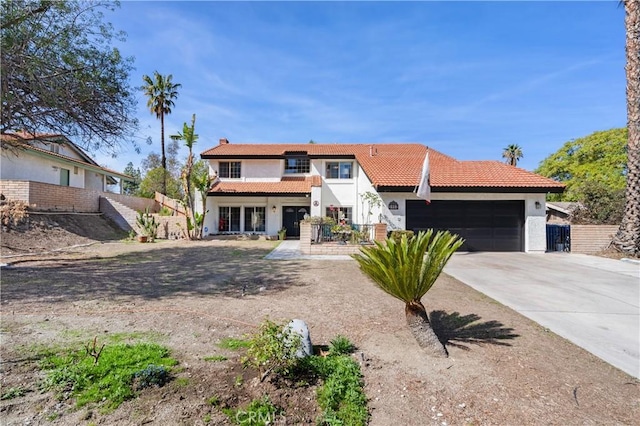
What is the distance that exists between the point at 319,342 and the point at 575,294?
23.7 ft

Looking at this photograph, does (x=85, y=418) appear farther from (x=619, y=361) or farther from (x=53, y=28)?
(x=53, y=28)

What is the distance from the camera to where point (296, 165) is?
24.6 meters

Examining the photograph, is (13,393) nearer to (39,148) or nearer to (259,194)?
(259,194)

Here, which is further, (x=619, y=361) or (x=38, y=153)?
(x=38, y=153)

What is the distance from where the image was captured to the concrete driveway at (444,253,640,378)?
193 inches

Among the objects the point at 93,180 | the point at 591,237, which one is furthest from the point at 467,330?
the point at 93,180

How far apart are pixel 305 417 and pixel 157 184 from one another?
40.7 m

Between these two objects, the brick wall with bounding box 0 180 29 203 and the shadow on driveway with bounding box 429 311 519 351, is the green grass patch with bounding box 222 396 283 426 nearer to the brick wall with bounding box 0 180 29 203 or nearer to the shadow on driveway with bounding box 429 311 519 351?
the shadow on driveway with bounding box 429 311 519 351

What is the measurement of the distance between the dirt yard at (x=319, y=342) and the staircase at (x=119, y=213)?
1579cm

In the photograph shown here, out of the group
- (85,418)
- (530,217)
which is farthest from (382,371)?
(530,217)

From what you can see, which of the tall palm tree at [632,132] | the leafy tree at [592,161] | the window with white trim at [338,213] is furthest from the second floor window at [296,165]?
the leafy tree at [592,161]

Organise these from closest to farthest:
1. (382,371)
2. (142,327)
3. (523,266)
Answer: (382,371) < (142,327) < (523,266)

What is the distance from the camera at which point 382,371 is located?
3791mm

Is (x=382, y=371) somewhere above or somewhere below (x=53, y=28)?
below
